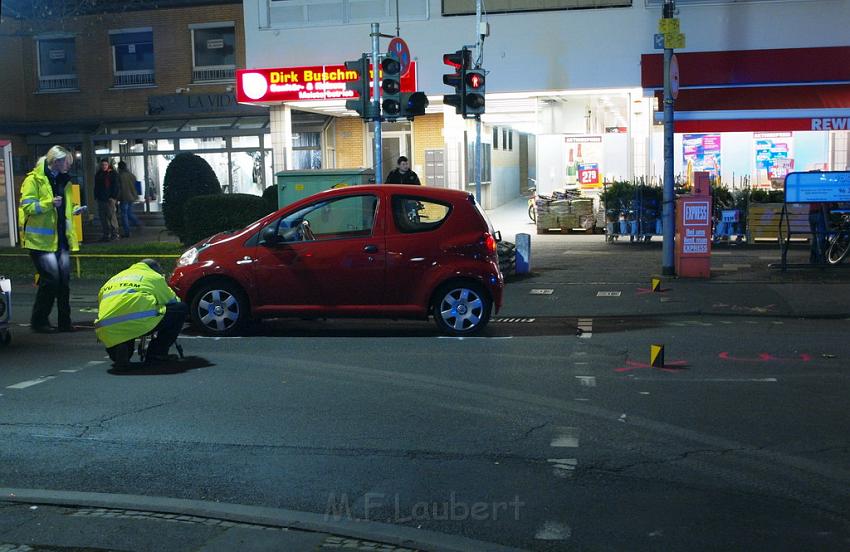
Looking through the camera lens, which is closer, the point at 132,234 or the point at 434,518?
the point at 434,518

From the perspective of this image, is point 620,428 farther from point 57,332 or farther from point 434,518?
point 57,332

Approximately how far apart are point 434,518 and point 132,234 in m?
24.4

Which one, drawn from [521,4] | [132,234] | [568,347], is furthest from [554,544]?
[132,234]

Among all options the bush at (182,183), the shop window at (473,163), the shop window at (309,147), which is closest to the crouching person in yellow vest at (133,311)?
the bush at (182,183)

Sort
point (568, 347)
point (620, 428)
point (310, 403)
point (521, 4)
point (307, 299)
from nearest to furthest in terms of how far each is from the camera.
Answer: point (620, 428) → point (310, 403) → point (568, 347) → point (307, 299) → point (521, 4)

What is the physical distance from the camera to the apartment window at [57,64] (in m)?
33.7

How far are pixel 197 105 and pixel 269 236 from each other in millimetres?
21304

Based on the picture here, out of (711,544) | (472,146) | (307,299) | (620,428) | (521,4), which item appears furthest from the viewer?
(472,146)

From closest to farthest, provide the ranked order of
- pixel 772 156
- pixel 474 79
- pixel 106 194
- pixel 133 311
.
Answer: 1. pixel 133 311
2. pixel 474 79
3. pixel 772 156
4. pixel 106 194

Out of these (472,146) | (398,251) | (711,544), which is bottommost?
(711,544)

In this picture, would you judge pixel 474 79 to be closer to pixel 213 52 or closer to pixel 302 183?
pixel 302 183

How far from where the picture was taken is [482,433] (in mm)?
7418

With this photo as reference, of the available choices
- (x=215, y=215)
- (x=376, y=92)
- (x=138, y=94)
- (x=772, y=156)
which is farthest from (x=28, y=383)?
(x=138, y=94)

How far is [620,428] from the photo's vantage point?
24.7ft
